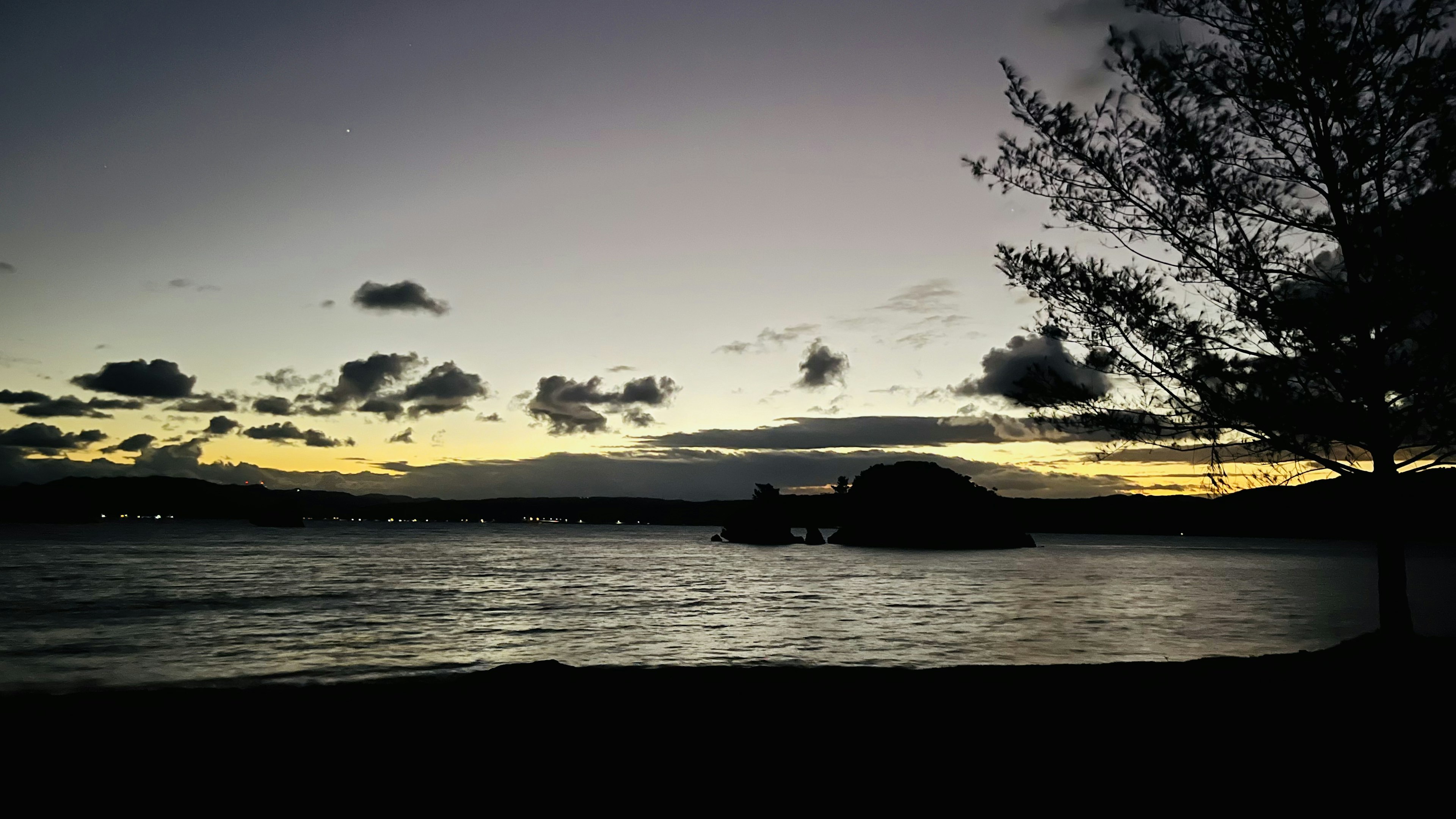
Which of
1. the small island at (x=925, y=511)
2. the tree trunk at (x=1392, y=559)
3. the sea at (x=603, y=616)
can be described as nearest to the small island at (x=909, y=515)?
the small island at (x=925, y=511)

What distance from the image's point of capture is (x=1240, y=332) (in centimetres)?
1244

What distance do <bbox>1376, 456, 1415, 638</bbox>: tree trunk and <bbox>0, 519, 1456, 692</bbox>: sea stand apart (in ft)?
29.0

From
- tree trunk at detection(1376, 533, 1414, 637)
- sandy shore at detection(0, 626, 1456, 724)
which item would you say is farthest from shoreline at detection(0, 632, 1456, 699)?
tree trunk at detection(1376, 533, 1414, 637)

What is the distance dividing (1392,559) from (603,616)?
28.3 metres

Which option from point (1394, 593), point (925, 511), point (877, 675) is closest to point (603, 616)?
point (877, 675)

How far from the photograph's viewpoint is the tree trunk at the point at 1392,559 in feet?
39.7

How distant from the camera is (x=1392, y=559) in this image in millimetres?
12672

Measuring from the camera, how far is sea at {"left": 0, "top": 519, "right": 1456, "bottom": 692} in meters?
22.3

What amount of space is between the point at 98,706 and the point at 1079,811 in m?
11.8

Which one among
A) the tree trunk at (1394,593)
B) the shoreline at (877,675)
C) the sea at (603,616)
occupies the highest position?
the tree trunk at (1394,593)

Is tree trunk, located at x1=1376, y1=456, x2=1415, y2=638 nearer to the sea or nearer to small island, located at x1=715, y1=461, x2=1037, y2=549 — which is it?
the sea

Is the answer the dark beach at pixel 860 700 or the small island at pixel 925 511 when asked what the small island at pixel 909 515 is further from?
the dark beach at pixel 860 700

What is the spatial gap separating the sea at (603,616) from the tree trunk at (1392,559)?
8.83 m

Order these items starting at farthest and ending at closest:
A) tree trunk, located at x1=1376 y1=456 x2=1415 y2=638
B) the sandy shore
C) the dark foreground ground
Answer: tree trunk, located at x1=1376 y1=456 x2=1415 y2=638
the sandy shore
the dark foreground ground
